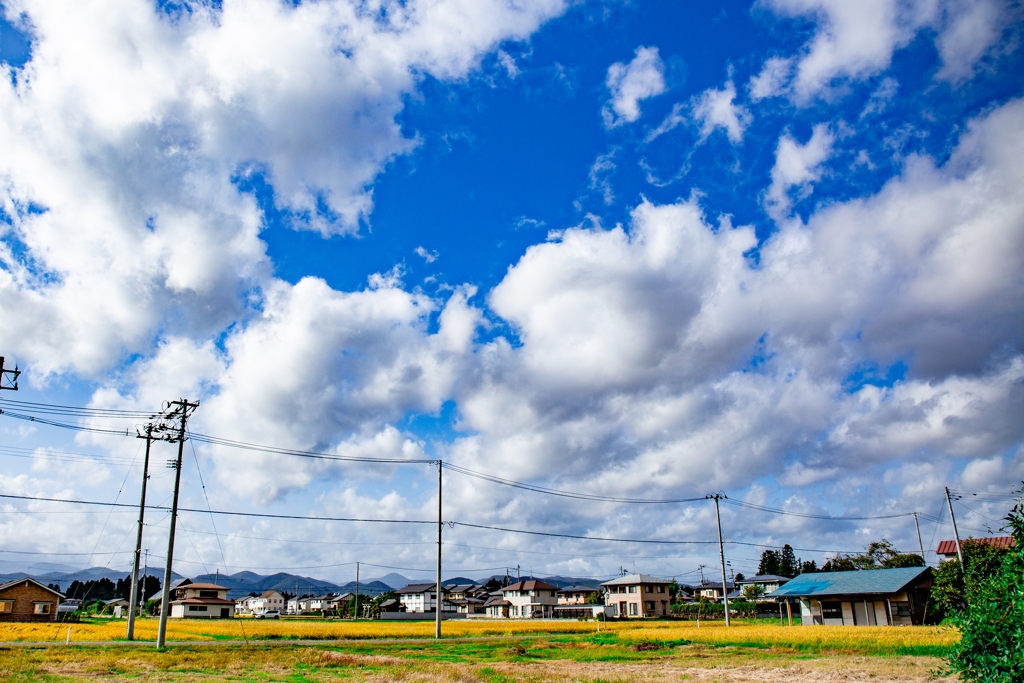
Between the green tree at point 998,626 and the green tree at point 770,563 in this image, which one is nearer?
the green tree at point 998,626

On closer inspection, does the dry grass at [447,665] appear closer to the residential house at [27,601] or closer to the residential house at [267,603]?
the residential house at [27,601]

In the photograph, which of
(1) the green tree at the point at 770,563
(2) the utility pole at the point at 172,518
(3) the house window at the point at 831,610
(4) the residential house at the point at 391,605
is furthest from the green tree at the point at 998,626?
(1) the green tree at the point at 770,563

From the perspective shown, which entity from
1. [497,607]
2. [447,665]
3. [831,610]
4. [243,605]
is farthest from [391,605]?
[447,665]

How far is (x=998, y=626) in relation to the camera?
30.0 feet

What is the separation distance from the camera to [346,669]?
24.8 m

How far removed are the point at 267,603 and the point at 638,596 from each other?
3913 inches

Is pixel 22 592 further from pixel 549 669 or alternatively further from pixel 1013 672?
pixel 1013 672

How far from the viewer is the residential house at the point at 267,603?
475 feet

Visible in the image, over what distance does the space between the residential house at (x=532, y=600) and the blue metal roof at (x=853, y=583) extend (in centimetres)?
5946

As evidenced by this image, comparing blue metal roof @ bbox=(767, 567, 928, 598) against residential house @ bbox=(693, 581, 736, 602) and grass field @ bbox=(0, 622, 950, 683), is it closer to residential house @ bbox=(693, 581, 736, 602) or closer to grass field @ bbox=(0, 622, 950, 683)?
grass field @ bbox=(0, 622, 950, 683)

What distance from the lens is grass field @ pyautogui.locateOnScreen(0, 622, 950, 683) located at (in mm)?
21281

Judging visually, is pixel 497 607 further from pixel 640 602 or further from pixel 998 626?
pixel 998 626

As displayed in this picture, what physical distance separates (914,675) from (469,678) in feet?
51.1

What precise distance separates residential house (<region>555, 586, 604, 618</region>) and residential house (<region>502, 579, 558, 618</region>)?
1.94 metres
